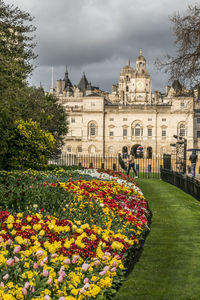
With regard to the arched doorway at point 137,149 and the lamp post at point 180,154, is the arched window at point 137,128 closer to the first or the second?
the arched doorway at point 137,149

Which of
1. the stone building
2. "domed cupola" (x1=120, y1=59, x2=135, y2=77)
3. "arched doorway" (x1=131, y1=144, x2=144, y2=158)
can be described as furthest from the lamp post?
"domed cupola" (x1=120, y1=59, x2=135, y2=77)

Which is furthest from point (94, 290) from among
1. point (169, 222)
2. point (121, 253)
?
point (169, 222)

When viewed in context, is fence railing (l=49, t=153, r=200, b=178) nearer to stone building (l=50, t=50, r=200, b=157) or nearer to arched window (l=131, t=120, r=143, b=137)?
stone building (l=50, t=50, r=200, b=157)

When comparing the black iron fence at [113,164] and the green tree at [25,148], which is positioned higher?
the green tree at [25,148]

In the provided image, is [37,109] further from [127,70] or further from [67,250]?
[127,70]

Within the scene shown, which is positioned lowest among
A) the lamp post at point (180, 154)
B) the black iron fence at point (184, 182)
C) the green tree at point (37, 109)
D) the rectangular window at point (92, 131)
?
the black iron fence at point (184, 182)

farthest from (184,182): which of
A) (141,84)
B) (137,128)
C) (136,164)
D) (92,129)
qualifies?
(141,84)

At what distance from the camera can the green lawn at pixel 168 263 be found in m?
4.47

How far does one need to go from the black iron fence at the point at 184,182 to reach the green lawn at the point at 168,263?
3.16 metres

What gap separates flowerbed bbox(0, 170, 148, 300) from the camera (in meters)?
3.27

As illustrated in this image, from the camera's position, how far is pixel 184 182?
15.7 m

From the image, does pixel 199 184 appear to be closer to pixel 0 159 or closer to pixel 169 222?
pixel 169 222

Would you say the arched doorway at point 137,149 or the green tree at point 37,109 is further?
the arched doorway at point 137,149

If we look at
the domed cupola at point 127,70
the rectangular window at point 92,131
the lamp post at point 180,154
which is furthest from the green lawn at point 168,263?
the domed cupola at point 127,70
